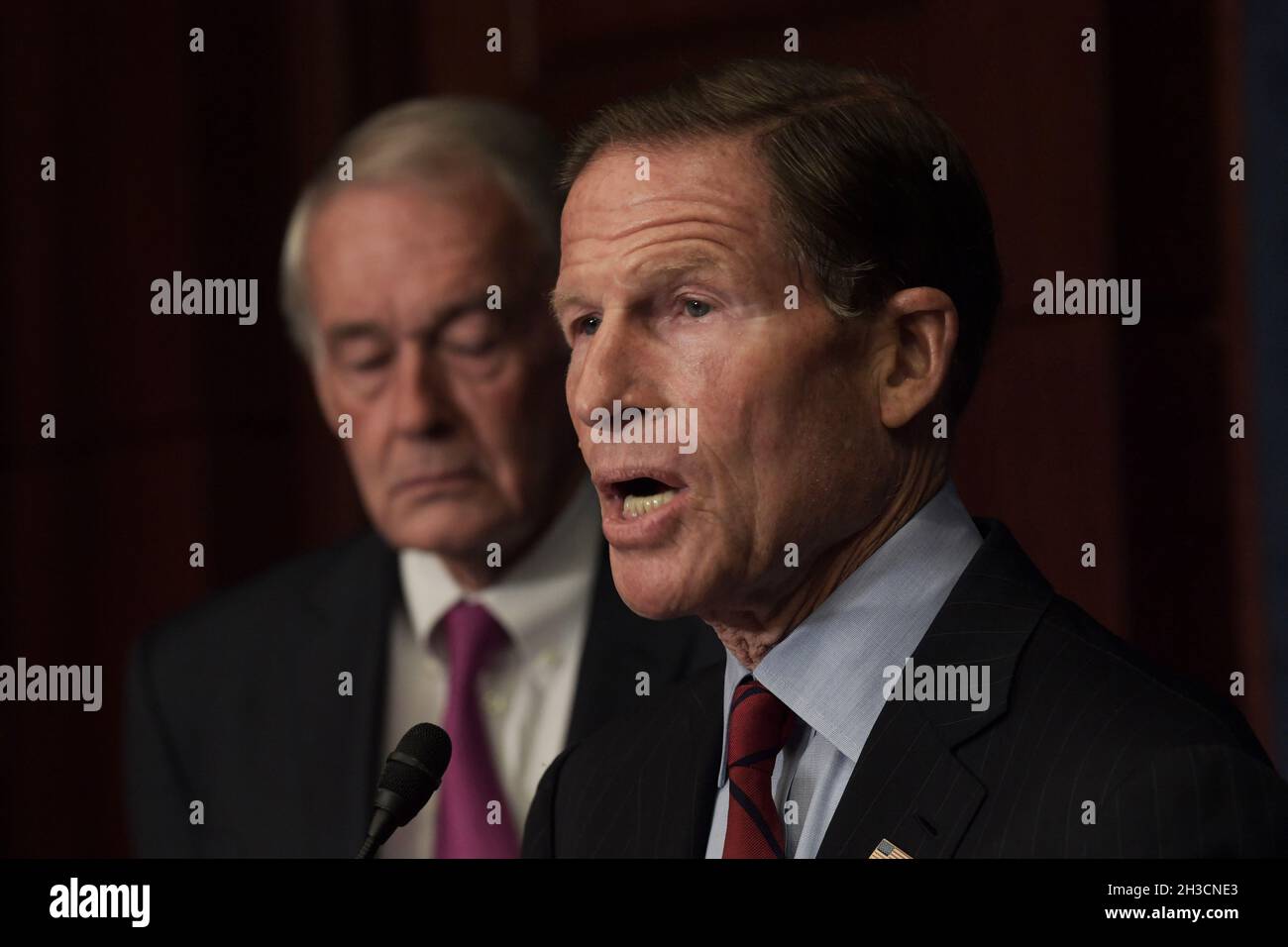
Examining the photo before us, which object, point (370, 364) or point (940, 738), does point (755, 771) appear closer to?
point (940, 738)

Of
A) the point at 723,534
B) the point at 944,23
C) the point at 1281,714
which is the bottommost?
the point at 1281,714

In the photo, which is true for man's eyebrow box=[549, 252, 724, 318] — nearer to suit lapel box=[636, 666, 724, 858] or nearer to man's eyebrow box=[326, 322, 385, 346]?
suit lapel box=[636, 666, 724, 858]

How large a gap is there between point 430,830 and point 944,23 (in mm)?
1046

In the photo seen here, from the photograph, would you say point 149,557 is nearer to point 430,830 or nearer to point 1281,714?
point 430,830

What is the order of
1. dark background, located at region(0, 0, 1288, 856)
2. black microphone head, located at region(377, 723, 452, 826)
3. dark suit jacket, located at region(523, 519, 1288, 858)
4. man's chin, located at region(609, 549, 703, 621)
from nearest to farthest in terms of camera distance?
dark suit jacket, located at region(523, 519, 1288, 858) < black microphone head, located at region(377, 723, 452, 826) < man's chin, located at region(609, 549, 703, 621) < dark background, located at region(0, 0, 1288, 856)

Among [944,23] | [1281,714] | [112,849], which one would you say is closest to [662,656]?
[1281,714]

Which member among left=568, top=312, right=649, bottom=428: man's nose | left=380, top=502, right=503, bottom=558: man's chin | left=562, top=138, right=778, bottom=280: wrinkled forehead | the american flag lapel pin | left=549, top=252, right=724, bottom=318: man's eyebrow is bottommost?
the american flag lapel pin

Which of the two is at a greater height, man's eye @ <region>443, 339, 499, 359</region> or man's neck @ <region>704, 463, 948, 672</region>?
man's eye @ <region>443, 339, 499, 359</region>

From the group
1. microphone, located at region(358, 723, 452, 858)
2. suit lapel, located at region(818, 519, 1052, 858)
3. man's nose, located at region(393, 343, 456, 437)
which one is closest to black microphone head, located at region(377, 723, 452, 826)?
microphone, located at region(358, 723, 452, 858)

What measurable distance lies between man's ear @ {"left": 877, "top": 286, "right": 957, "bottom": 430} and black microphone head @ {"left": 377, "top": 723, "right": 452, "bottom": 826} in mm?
427

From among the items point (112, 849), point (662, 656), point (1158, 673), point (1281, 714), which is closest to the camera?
point (1158, 673)

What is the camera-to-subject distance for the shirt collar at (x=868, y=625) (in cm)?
128

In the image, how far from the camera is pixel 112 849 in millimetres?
2199

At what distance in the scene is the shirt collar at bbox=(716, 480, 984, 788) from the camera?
1278 millimetres
